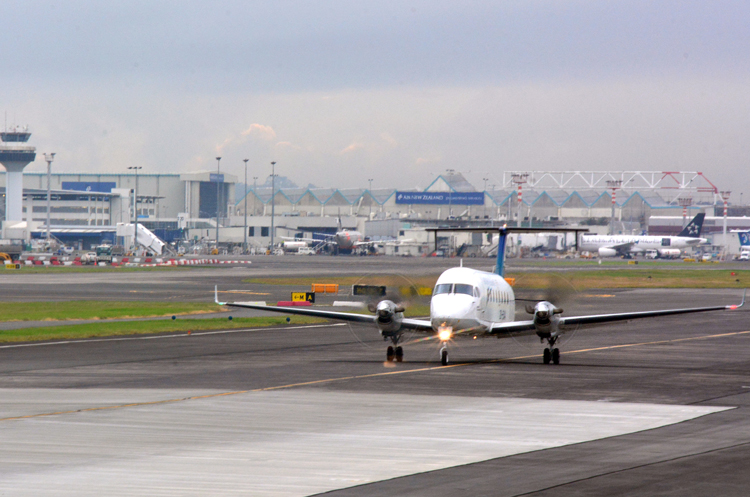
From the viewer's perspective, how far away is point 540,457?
14648mm

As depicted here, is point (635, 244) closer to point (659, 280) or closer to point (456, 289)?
point (659, 280)

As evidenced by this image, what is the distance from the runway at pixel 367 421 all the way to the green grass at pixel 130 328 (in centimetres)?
357

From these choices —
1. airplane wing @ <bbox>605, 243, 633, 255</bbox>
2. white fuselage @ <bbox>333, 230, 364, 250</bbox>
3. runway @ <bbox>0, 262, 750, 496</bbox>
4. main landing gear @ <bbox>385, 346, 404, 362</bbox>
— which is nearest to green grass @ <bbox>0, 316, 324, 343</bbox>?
runway @ <bbox>0, 262, 750, 496</bbox>

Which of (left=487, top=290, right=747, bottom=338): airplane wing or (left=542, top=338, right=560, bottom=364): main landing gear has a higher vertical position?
(left=487, top=290, right=747, bottom=338): airplane wing

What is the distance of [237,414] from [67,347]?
16999mm

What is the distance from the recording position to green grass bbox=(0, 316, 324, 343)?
123ft

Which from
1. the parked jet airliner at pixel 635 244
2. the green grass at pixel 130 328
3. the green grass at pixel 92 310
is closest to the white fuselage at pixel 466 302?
the green grass at pixel 130 328

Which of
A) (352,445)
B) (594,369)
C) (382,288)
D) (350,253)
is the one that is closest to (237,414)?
(352,445)

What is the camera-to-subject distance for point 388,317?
89.7ft

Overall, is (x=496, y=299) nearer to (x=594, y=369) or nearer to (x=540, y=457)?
(x=594, y=369)

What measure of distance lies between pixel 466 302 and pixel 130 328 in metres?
20.2

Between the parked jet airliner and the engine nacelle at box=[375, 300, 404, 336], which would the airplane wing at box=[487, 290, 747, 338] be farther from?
the parked jet airliner

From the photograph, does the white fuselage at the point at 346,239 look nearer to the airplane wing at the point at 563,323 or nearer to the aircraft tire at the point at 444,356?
the airplane wing at the point at 563,323

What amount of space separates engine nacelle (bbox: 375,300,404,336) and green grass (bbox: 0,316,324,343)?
52.7ft
